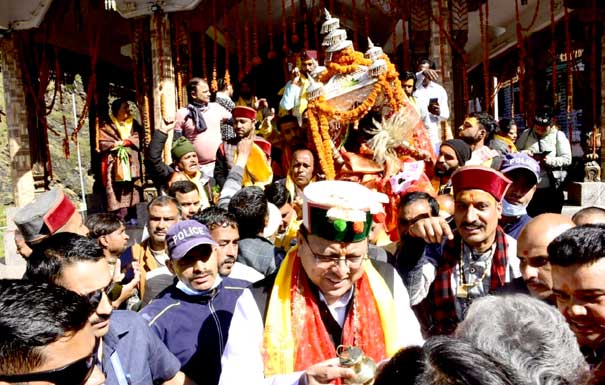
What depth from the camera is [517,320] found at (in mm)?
1413

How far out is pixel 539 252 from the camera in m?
2.22

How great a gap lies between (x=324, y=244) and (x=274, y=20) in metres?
7.72

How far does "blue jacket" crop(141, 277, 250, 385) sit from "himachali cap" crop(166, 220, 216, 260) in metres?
0.18

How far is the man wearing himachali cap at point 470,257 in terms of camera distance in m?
2.46

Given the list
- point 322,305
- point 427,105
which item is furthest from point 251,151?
point 322,305

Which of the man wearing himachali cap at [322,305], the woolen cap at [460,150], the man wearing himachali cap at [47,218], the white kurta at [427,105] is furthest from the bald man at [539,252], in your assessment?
the white kurta at [427,105]

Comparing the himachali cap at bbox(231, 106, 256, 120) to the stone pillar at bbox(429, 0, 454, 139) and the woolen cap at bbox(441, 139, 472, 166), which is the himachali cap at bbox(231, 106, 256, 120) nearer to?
the woolen cap at bbox(441, 139, 472, 166)

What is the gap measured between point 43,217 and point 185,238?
0.73 m

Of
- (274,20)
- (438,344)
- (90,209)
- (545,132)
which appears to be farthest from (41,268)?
(274,20)

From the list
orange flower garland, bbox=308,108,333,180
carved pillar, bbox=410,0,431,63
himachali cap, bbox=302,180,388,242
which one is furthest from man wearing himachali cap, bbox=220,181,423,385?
carved pillar, bbox=410,0,431,63

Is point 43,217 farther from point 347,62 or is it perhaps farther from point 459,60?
point 459,60

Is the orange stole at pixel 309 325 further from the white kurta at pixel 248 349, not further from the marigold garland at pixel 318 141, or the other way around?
the marigold garland at pixel 318 141

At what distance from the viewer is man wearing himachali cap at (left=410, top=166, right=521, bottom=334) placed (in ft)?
8.05

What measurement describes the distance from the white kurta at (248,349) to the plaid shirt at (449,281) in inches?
14.0
